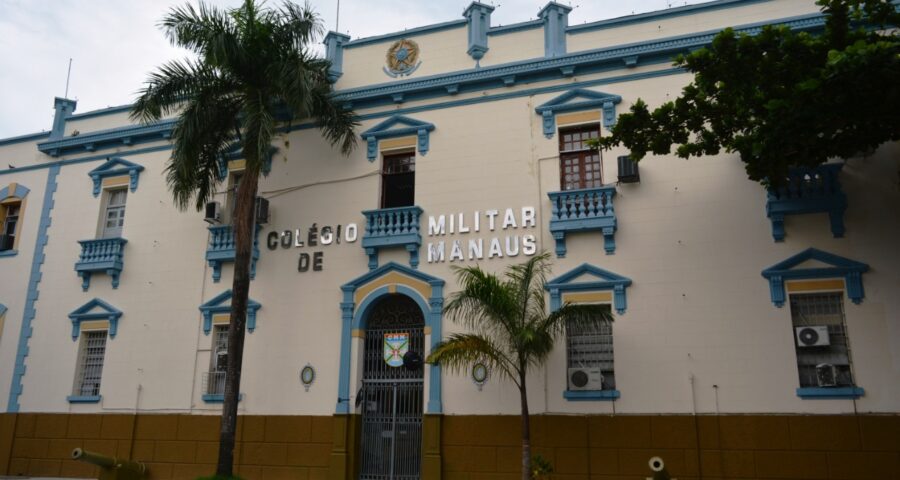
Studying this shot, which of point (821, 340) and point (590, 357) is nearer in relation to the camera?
point (821, 340)

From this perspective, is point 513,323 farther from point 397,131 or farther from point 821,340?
point 397,131

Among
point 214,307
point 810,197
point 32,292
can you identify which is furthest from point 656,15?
point 32,292

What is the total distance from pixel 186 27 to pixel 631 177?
Result: 9032 millimetres

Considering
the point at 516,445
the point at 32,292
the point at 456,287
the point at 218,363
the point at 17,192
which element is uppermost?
the point at 17,192

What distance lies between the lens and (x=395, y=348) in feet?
49.2

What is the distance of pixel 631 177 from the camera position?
13.8 metres

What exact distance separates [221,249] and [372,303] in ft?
12.9

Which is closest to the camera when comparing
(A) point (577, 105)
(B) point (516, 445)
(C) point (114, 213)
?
(B) point (516, 445)

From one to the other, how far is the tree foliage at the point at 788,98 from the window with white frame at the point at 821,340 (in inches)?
98.9

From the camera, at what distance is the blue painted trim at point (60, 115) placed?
63.8 ft

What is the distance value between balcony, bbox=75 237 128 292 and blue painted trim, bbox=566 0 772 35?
1146 cm

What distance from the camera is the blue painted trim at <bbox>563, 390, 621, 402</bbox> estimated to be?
13078 millimetres

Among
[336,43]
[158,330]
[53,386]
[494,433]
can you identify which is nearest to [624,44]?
[336,43]

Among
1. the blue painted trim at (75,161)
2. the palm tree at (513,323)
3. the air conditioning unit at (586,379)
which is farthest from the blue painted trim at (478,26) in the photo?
the blue painted trim at (75,161)
